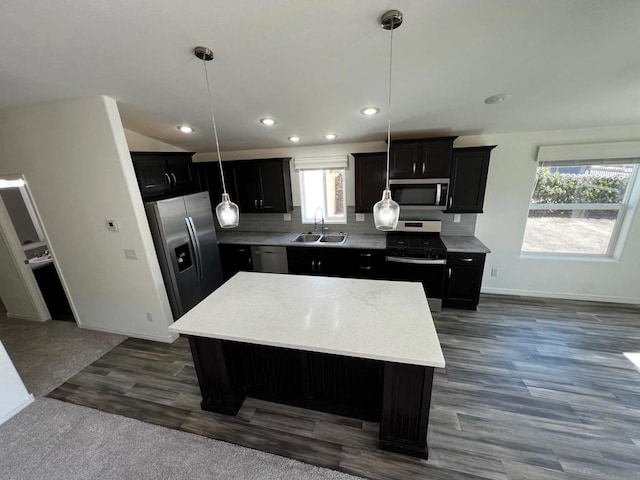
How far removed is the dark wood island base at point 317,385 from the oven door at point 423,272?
1.64 m

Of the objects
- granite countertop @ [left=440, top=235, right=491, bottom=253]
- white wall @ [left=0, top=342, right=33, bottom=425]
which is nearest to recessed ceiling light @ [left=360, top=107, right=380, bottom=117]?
granite countertop @ [left=440, top=235, right=491, bottom=253]

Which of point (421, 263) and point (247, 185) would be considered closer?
point (421, 263)

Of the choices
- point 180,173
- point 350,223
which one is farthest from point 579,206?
point 180,173

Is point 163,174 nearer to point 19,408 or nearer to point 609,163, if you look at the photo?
point 19,408

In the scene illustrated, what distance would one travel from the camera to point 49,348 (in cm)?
279

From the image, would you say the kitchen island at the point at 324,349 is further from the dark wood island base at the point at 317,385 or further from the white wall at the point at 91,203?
the white wall at the point at 91,203

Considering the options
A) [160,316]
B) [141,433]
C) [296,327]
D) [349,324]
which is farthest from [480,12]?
[160,316]

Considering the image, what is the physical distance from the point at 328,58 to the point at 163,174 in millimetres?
2276

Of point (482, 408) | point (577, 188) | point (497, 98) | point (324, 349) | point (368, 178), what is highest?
point (497, 98)

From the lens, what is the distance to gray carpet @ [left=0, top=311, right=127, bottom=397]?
2395 millimetres

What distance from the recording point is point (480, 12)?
127 centimetres

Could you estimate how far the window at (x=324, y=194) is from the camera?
12.6 feet

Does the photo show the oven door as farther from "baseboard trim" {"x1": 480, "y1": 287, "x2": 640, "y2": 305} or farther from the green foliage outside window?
the green foliage outside window

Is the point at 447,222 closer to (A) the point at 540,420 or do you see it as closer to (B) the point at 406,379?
(A) the point at 540,420
